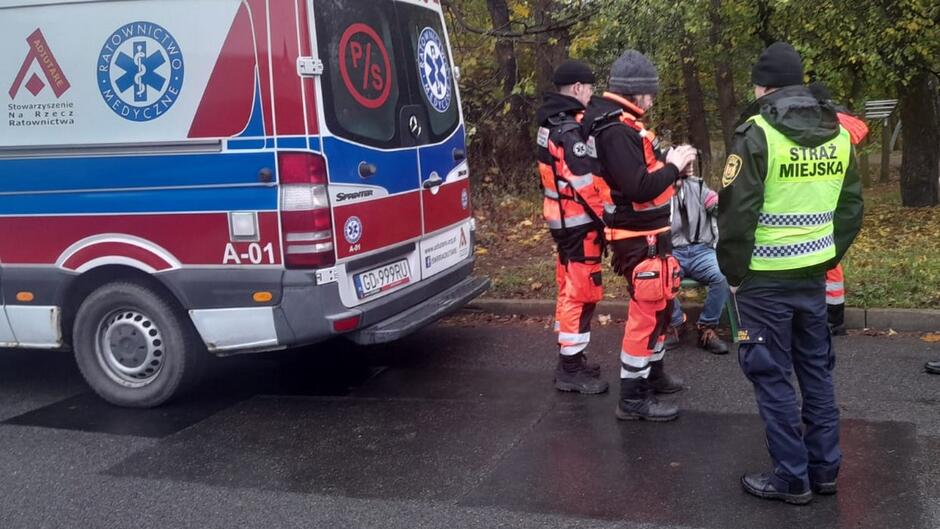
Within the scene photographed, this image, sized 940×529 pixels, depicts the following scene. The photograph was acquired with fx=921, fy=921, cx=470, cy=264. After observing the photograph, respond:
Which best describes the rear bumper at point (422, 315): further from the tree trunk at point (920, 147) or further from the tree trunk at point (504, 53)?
the tree trunk at point (920, 147)

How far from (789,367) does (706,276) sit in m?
2.43

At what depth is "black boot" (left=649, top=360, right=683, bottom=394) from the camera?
5.27 meters

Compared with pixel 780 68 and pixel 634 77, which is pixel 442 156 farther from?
pixel 780 68

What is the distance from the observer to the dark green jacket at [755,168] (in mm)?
3660

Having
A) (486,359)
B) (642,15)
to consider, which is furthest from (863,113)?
(486,359)

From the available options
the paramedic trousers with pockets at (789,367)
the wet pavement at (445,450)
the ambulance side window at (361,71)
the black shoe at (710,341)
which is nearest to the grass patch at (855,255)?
the wet pavement at (445,450)

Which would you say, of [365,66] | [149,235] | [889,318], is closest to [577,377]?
[365,66]

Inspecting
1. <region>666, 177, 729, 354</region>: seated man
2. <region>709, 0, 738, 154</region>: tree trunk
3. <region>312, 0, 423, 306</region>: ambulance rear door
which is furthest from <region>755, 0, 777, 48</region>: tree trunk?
<region>312, 0, 423, 306</region>: ambulance rear door

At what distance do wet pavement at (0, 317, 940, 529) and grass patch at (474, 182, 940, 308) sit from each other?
2.55ft

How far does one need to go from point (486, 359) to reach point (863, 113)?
1118cm

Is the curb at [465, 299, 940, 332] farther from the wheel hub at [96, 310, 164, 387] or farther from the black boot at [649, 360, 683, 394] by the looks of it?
the wheel hub at [96, 310, 164, 387]

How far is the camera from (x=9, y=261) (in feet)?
18.3

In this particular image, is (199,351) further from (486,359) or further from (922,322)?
(922,322)

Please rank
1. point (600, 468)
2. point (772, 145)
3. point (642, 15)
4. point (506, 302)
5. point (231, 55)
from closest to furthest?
→ point (772, 145)
point (600, 468)
point (231, 55)
point (506, 302)
point (642, 15)
